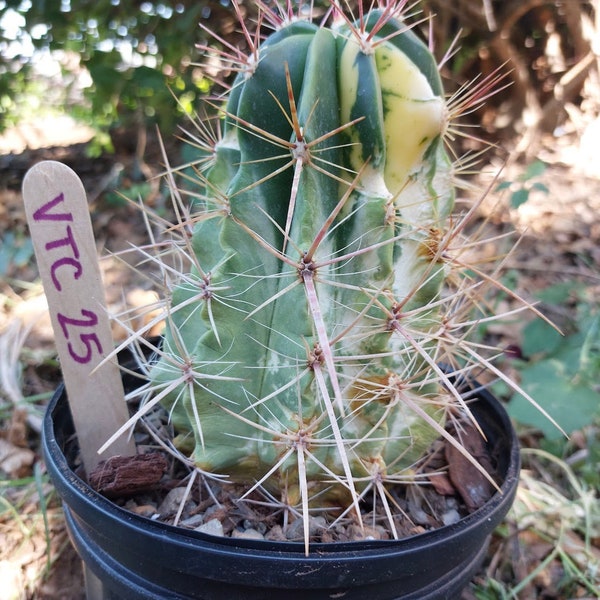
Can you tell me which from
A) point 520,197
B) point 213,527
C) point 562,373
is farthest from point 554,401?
point 213,527

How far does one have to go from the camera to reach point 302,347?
54cm

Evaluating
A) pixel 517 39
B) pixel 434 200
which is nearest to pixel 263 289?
pixel 434 200

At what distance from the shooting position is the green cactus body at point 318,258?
0.54 metres

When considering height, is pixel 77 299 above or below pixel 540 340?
above

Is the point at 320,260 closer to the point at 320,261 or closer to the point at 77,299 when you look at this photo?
the point at 320,261

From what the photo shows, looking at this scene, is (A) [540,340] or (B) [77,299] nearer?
(B) [77,299]

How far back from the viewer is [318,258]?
0.55m

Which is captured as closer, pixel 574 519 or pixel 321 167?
pixel 321 167

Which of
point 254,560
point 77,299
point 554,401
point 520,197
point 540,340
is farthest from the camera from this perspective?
point 520,197

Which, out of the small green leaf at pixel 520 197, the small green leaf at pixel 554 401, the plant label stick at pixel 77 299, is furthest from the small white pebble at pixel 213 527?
the small green leaf at pixel 520 197

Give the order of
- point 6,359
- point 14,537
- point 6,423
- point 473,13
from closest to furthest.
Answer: point 14,537
point 6,423
point 6,359
point 473,13

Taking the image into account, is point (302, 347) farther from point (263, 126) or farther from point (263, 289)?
point (263, 126)

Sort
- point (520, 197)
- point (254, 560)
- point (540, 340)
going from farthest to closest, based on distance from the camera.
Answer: point (520, 197) < point (540, 340) < point (254, 560)

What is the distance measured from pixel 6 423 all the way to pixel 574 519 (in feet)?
3.39
